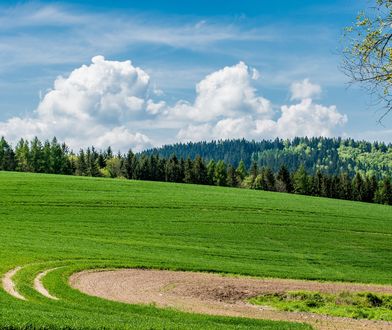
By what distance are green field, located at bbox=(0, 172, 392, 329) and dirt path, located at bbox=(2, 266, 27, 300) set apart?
0.41 meters

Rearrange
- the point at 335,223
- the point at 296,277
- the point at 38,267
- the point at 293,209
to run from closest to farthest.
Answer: the point at 38,267 → the point at 296,277 → the point at 335,223 → the point at 293,209

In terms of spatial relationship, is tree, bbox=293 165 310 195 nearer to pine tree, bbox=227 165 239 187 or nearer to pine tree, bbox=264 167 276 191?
pine tree, bbox=264 167 276 191

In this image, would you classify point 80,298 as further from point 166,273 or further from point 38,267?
point 166,273

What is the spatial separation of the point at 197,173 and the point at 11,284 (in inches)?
4816

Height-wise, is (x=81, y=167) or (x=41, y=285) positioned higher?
(x=81, y=167)

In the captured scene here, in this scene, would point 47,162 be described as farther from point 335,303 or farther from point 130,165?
point 335,303

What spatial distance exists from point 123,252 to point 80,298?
680 inches

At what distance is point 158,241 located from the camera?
4819 centimetres

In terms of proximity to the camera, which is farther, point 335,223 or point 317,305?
point 335,223

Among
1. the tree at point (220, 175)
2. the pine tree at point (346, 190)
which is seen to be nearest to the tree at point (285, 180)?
the pine tree at point (346, 190)

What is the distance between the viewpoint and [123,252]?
40.2m

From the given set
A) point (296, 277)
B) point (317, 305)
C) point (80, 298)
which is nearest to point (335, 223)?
point (296, 277)

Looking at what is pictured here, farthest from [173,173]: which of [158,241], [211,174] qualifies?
[158,241]

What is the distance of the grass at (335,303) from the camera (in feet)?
82.7
